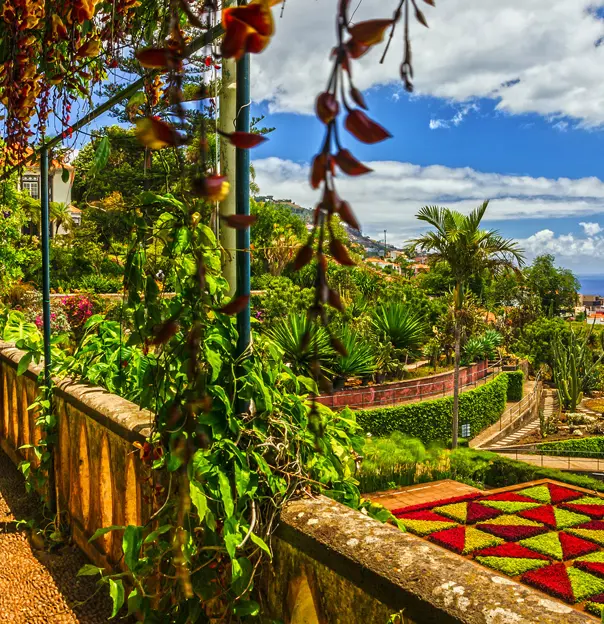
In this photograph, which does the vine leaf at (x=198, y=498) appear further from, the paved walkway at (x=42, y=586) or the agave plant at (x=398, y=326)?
the agave plant at (x=398, y=326)

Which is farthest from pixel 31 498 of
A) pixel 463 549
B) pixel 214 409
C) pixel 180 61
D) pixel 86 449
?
pixel 463 549

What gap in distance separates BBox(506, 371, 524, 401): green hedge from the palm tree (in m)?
→ 7.62

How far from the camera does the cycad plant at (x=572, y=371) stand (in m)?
24.4

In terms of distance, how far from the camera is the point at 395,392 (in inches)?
739

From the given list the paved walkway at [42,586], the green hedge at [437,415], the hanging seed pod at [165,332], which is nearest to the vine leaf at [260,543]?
the paved walkway at [42,586]

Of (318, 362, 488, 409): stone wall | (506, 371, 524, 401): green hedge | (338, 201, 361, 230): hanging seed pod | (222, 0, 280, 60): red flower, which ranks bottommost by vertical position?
(506, 371, 524, 401): green hedge

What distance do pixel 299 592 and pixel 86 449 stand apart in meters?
1.62

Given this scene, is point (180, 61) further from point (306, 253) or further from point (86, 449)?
point (86, 449)

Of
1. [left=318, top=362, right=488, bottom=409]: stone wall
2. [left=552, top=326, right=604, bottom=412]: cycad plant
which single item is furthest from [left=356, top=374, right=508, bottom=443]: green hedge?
[left=552, top=326, right=604, bottom=412]: cycad plant

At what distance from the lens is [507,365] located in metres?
27.7

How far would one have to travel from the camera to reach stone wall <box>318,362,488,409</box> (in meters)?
Answer: 17.6

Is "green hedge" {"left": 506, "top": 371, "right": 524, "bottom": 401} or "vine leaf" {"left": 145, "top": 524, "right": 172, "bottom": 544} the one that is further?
"green hedge" {"left": 506, "top": 371, "right": 524, "bottom": 401}

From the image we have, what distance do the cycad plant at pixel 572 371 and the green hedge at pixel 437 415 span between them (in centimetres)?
250

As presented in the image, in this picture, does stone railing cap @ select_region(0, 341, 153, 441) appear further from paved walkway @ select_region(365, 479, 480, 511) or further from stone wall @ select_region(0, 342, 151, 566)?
paved walkway @ select_region(365, 479, 480, 511)
